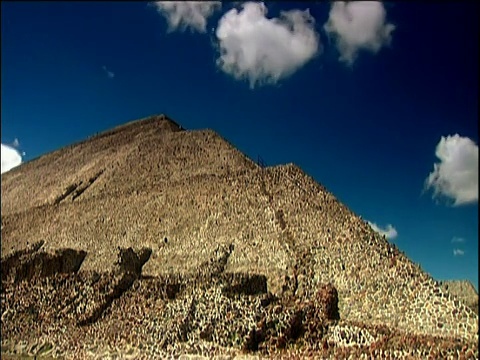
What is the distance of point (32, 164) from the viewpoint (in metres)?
55.4

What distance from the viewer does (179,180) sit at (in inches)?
1275

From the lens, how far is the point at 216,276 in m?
22.9

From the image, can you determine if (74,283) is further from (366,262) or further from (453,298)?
(453,298)

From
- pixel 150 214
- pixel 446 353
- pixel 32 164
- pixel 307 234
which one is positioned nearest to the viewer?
pixel 446 353

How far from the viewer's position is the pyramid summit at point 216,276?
1898 centimetres

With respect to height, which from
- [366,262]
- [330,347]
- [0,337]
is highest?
[366,262]

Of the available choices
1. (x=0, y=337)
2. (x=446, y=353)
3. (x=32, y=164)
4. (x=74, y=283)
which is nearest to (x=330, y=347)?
(x=446, y=353)

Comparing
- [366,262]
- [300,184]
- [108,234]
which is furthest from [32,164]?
[366,262]

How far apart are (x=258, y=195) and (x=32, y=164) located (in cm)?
3455

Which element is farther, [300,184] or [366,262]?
A: [300,184]

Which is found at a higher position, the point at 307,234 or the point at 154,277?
the point at 307,234

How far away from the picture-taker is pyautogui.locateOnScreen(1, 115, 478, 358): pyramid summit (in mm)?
18984

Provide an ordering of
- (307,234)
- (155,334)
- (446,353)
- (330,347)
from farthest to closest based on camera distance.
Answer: (307,234), (155,334), (330,347), (446,353)

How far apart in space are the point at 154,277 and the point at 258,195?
634 centimetres
